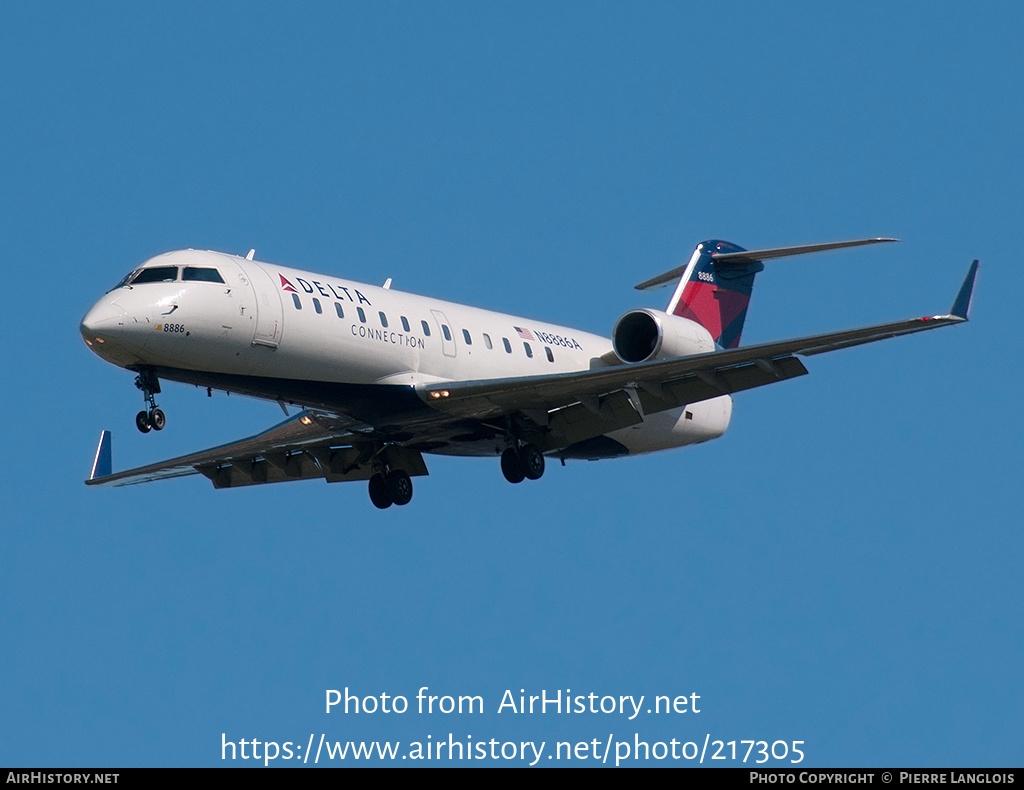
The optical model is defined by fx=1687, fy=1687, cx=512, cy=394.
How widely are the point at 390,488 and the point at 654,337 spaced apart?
14.8ft

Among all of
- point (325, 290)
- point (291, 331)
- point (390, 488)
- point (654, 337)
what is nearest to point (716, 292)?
point (654, 337)

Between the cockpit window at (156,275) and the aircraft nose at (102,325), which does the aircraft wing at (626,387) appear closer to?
the cockpit window at (156,275)

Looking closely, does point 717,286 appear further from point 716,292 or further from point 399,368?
point 399,368

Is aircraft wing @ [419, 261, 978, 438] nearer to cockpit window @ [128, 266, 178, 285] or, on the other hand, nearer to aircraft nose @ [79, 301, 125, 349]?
cockpit window @ [128, 266, 178, 285]

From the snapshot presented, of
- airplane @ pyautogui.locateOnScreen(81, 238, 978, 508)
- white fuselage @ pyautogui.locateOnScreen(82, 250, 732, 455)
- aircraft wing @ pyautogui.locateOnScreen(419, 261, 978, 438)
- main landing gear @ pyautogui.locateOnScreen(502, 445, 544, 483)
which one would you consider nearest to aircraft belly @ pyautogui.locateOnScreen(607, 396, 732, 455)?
airplane @ pyautogui.locateOnScreen(81, 238, 978, 508)

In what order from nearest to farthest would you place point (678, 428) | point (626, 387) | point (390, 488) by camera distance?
point (626, 387) < point (390, 488) < point (678, 428)

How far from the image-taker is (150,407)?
822 inches

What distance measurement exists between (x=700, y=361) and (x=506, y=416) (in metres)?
3.06

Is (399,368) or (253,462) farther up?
(253,462)

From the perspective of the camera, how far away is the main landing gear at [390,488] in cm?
2514

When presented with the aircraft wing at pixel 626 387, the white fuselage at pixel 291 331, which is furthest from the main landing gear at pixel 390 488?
the white fuselage at pixel 291 331

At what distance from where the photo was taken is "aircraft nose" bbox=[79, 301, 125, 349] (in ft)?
66.8
